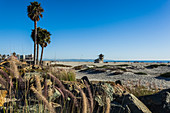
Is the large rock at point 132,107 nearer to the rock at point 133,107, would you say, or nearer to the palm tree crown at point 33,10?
the rock at point 133,107

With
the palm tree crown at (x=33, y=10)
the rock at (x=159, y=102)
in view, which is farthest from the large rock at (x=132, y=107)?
the palm tree crown at (x=33, y=10)

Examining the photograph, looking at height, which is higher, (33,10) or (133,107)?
(33,10)

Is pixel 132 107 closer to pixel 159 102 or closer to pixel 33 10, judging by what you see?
pixel 159 102

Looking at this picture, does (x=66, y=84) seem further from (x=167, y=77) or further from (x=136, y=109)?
(x=167, y=77)

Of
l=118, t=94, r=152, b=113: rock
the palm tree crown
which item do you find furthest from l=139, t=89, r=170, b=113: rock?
the palm tree crown

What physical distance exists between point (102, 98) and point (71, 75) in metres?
2.61

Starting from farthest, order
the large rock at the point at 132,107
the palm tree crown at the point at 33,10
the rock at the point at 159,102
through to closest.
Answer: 1. the palm tree crown at the point at 33,10
2. the rock at the point at 159,102
3. the large rock at the point at 132,107

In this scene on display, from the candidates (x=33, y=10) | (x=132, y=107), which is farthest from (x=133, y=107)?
(x=33, y=10)

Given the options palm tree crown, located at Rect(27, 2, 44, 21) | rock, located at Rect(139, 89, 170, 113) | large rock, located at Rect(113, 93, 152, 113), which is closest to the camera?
large rock, located at Rect(113, 93, 152, 113)

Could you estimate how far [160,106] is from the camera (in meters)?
3.81

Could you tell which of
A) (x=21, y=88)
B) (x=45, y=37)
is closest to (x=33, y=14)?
(x=45, y=37)

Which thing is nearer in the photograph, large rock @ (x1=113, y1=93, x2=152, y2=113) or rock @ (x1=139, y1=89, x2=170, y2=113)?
large rock @ (x1=113, y1=93, x2=152, y2=113)

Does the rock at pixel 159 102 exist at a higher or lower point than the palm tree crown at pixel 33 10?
lower

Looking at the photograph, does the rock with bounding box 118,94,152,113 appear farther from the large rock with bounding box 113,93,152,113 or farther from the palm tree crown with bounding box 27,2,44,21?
the palm tree crown with bounding box 27,2,44,21
